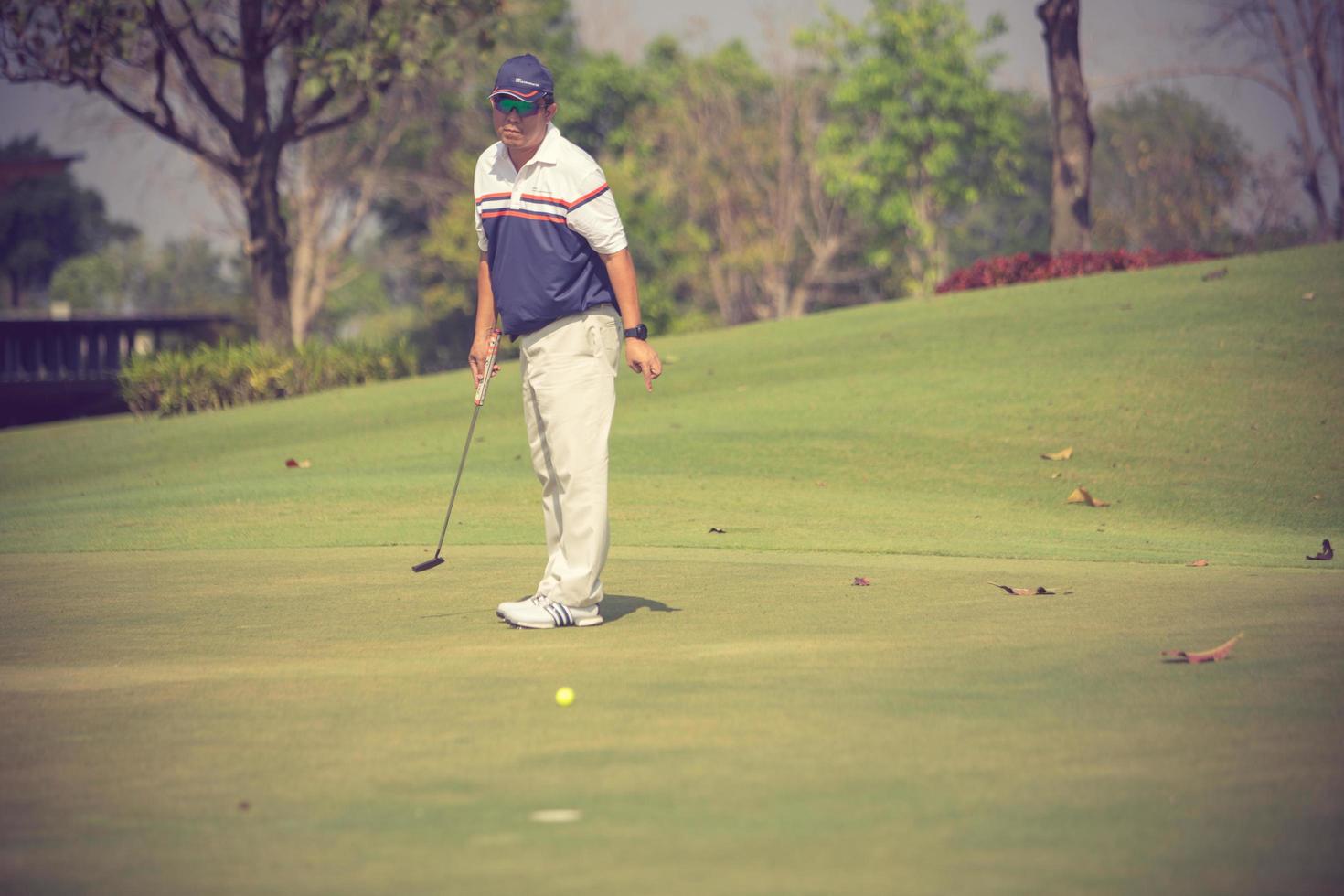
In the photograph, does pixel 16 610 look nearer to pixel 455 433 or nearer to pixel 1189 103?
pixel 455 433

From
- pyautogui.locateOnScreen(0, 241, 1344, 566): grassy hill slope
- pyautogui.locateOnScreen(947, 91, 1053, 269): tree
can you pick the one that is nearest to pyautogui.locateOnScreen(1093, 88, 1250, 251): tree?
pyautogui.locateOnScreen(947, 91, 1053, 269): tree

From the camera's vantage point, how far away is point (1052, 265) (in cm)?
2958

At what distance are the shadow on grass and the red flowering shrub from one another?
2169 centimetres

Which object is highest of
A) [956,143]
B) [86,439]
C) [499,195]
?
[956,143]

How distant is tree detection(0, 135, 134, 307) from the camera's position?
9688 centimetres

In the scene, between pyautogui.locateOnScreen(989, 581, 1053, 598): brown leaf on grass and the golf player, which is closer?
the golf player

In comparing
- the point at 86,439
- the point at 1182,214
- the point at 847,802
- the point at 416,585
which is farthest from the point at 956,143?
the point at 847,802

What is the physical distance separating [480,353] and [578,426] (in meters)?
1.01

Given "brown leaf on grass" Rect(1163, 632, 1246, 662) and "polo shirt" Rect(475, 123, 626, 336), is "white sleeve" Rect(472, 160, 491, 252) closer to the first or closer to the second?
"polo shirt" Rect(475, 123, 626, 336)

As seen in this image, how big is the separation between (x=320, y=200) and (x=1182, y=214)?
36.0 meters

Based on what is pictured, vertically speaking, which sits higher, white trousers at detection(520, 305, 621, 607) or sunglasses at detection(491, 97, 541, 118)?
sunglasses at detection(491, 97, 541, 118)

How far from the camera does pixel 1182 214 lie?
70188 millimetres

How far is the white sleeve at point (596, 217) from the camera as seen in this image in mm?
7922

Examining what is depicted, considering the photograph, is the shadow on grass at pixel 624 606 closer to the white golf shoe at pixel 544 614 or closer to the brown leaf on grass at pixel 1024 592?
the white golf shoe at pixel 544 614
